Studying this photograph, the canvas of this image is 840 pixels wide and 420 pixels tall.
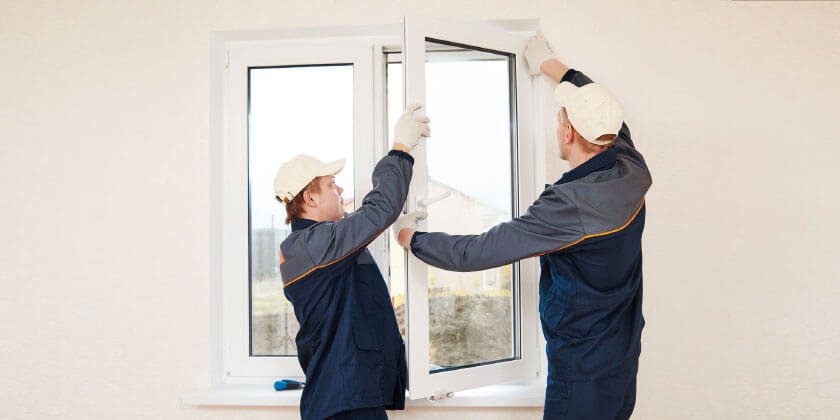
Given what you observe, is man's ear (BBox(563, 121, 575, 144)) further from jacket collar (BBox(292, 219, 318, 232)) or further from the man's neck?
jacket collar (BBox(292, 219, 318, 232))

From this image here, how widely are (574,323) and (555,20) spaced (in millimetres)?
1126

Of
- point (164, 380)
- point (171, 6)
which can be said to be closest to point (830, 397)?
point (164, 380)

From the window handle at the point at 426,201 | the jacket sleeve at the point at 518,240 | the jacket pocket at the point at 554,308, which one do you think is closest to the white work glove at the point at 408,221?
the window handle at the point at 426,201

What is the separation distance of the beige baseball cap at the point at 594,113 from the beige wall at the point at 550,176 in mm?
544

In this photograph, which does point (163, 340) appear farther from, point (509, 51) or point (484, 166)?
point (509, 51)

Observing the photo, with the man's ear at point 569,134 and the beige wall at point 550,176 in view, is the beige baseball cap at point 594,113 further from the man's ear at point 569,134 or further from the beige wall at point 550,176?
the beige wall at point 550,176

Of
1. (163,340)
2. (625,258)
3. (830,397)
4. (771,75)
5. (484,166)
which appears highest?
(771,75)

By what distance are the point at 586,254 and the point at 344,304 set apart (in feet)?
2.31

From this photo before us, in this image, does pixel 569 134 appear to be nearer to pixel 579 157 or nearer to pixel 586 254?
pixel 579 157

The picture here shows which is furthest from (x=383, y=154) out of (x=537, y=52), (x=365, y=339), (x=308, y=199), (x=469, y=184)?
(x=365, y=339)

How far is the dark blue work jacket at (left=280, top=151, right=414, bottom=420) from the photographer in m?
1.71

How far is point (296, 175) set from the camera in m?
1.83

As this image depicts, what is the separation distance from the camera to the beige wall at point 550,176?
2127 millimetres

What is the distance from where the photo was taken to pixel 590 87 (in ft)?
5.42
